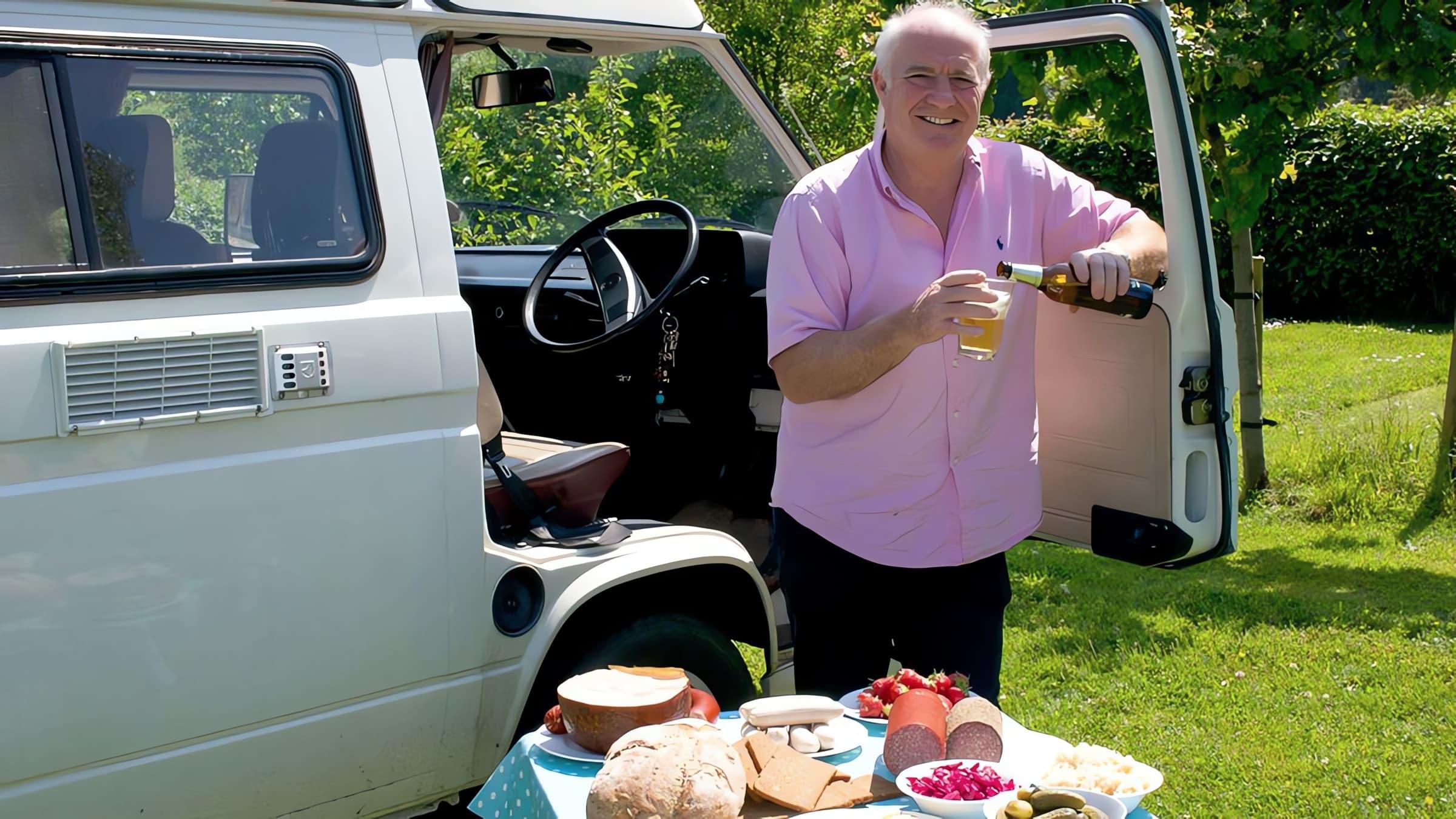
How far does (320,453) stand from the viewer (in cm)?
284

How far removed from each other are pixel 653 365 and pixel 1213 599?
2918 mm

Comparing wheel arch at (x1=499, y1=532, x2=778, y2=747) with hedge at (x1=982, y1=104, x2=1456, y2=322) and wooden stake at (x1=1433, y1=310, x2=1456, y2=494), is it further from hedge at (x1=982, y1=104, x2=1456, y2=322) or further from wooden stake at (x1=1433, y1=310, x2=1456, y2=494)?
hedge at (x1=982, y1=104, x2=1456, y2=322)

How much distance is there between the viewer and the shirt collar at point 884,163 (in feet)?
9.75

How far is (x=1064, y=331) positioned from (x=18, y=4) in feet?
8.04

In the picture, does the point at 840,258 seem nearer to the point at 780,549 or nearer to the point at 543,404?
the point at 780,549

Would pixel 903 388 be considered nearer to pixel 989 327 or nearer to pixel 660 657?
pixel 989 327

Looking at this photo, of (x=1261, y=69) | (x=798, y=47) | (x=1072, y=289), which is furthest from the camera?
(x=798, y=47)

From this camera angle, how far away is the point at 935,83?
9.38 feet

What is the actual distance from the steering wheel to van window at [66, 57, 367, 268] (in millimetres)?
1059

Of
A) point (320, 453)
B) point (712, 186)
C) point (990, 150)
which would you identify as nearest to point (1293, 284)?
point (712, 186)

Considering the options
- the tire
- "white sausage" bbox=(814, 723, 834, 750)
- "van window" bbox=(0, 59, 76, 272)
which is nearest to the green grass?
the tire

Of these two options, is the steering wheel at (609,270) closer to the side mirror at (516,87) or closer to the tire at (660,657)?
the side mirror at (516,87)

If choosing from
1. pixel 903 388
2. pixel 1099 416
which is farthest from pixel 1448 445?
pixel 903 388

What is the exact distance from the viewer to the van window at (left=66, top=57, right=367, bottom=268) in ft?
8.82
